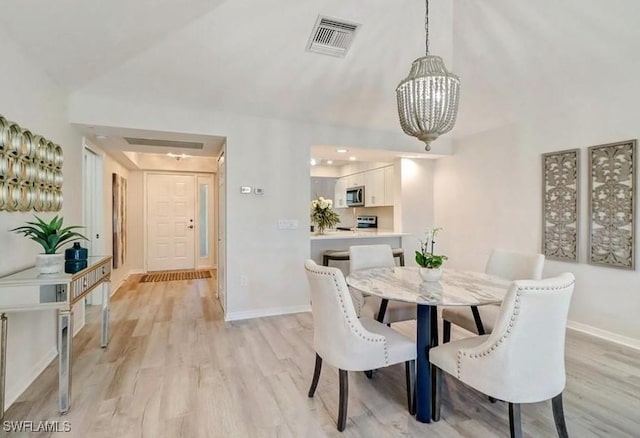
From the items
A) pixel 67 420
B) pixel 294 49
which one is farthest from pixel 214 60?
pixel 67 420

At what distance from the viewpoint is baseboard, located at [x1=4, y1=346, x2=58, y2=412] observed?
2064 millimetres

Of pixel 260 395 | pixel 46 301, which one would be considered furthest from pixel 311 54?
pixel 260 395

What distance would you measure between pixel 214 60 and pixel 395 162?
328 centimetres

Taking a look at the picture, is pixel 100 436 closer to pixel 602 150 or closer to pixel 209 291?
pixel 209 291

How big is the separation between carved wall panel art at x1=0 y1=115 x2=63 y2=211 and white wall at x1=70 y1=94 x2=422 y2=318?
1200 mm

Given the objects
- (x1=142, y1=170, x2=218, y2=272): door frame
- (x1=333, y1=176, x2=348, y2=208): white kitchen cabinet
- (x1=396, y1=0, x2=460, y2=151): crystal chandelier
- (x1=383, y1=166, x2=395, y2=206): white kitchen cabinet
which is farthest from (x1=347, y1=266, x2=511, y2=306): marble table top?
(x1=142, y1=170, x2=218, y2=272): door frame

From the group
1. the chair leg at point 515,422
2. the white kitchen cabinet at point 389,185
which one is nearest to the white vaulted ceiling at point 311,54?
the white kitchen cabinet at point 389,185

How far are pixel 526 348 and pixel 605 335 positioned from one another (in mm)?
2474

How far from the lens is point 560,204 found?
3.51 metres

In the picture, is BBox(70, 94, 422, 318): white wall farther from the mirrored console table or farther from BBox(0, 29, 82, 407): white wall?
the mirrored console table

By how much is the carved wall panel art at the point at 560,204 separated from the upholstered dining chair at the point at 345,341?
2588mm

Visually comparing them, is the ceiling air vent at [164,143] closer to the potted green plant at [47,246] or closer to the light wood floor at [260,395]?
the potted green plant at [47,246]

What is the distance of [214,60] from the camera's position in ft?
9.55

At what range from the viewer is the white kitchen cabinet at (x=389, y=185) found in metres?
5.42
